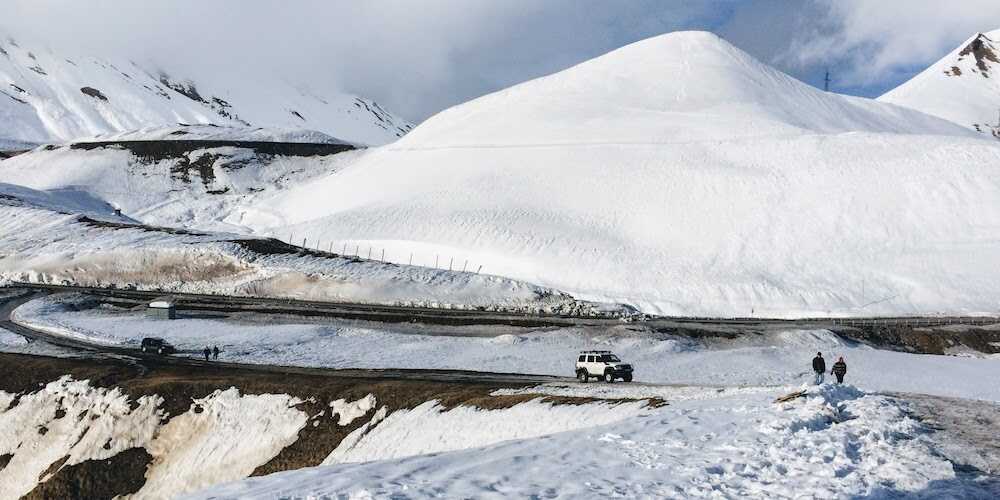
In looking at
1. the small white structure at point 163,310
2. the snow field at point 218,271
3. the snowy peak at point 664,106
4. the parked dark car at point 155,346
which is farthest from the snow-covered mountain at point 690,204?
the parked dark car at point 155,346

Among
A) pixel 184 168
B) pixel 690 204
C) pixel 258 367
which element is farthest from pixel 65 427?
pixel 184 168

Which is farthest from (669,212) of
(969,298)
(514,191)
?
(969,298)

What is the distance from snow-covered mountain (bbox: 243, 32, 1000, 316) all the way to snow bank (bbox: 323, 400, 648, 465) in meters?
44.8

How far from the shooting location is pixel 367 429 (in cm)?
3388

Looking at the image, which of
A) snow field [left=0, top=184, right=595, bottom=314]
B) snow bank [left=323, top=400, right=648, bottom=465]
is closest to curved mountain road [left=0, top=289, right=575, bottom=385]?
snow bank [left=323, top=400, right=648, bottom=465]

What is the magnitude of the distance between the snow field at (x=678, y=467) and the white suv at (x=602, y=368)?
18747 millimetres

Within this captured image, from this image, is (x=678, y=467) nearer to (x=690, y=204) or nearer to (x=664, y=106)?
(x=690, y=204)

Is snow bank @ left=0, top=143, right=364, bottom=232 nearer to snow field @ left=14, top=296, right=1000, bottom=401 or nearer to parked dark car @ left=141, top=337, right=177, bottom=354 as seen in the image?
snow field @ left=14, top=296, right=1000, bottom=401

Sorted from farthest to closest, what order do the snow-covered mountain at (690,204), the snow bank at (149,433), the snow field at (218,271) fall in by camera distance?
the snow-covered mountain at (690,204) < the snow field at (218,271) < the snow bank at (149,433)

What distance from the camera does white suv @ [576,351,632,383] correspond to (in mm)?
38375

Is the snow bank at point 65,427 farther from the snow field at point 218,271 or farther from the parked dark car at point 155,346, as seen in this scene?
the snow field at point 218,271

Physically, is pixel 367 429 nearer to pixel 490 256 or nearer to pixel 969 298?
pixel 490 256

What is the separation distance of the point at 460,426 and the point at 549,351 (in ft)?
74.8

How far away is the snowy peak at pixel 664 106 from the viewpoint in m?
117
